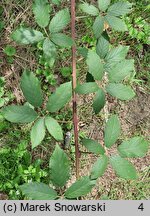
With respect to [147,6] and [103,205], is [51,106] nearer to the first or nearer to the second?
[103,205]

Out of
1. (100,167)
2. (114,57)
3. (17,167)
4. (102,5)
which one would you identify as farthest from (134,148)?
(17,167)

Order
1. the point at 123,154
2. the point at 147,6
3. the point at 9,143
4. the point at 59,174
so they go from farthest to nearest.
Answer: the point at 147,6, the point at 9,143, the point at 123,154, the point at 59,174

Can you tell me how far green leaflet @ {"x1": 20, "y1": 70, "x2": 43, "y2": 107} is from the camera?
49.7 inches

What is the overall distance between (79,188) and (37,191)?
0.14m

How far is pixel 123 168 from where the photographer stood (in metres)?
1.29

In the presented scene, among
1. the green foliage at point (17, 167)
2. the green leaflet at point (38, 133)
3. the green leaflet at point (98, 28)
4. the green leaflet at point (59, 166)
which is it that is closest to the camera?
the green leaflet at point (59, 166)

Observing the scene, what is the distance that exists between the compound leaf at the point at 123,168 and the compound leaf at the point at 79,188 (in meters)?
0.13

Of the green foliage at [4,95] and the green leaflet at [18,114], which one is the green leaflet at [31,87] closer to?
the green leaflet at [18,114]

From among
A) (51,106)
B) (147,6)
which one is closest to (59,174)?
(51,106)

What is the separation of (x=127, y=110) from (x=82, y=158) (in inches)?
18.6

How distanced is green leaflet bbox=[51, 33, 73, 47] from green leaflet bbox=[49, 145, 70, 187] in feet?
1.35

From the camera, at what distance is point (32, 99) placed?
1287mm

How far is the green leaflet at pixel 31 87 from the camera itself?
1.26 metres

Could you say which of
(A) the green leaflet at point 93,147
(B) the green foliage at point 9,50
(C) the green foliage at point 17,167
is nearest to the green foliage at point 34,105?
(A) the green leaflet at point 93,147
